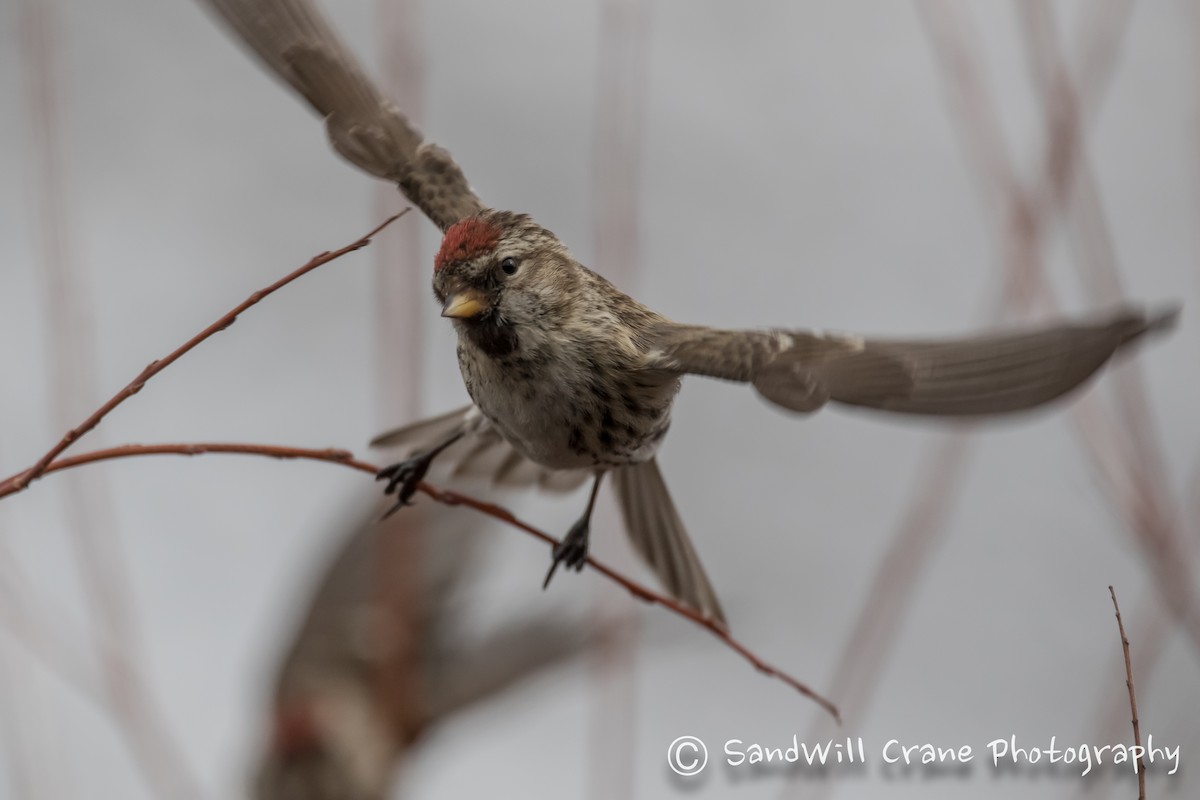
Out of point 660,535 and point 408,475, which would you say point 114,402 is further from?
point 660,535


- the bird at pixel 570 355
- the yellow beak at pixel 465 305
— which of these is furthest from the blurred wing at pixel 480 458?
the yellow beak at pixel 465 305

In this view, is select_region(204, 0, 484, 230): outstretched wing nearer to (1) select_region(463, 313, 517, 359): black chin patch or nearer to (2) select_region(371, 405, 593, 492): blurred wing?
(1) select_region(463, 313, 517, 359): black chin patch

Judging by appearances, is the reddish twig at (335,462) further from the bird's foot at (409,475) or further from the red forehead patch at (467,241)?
the bird's foot at (409,475)

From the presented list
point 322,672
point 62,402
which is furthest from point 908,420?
point 322,672

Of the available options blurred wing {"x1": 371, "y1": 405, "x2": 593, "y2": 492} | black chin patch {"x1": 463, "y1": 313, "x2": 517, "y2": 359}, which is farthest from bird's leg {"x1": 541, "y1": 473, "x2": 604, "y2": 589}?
black chin patch {"x1": 463, "y1": 313, "x2": 517, "y2": 359}

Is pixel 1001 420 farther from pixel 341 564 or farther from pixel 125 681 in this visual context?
pixel 341 564
